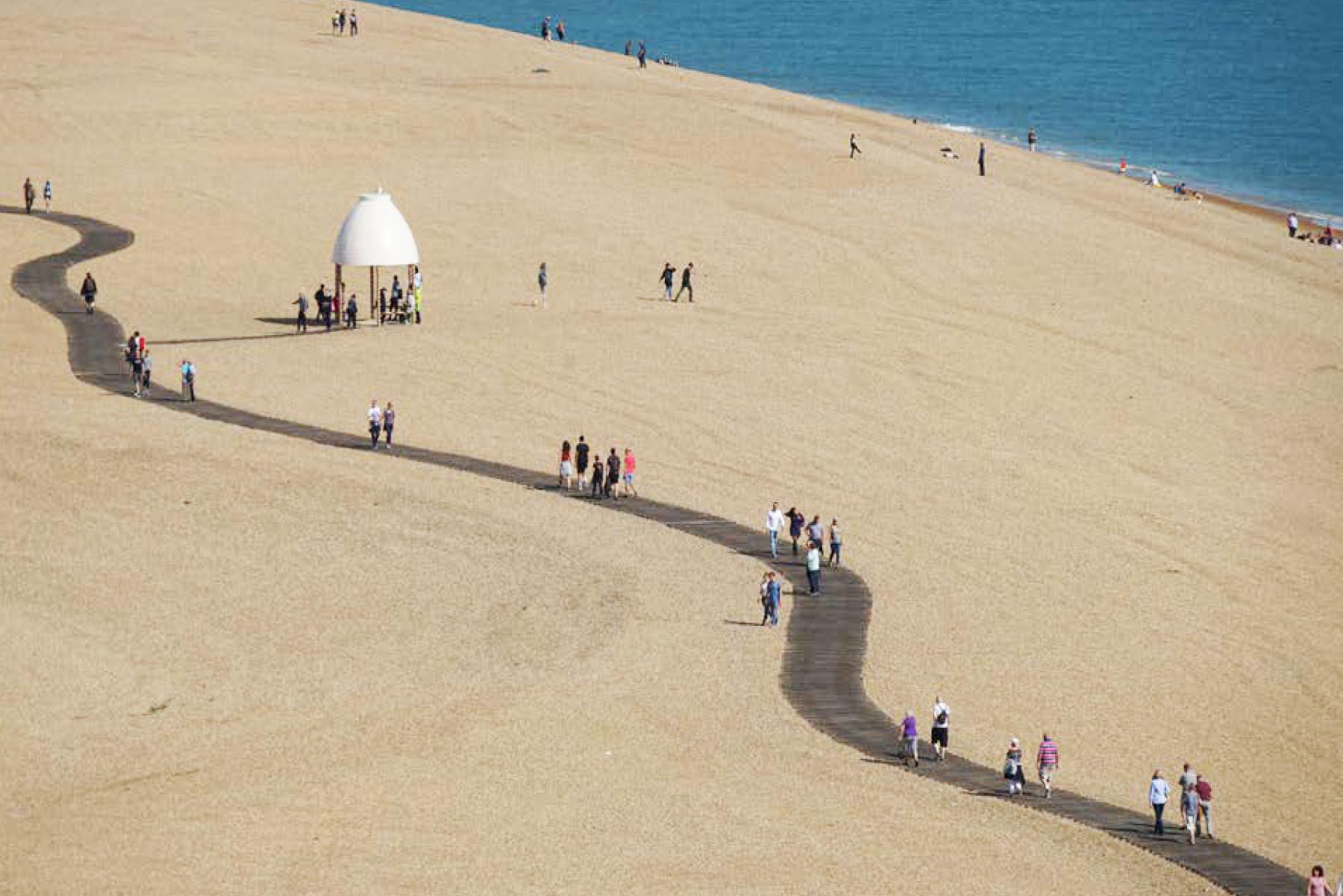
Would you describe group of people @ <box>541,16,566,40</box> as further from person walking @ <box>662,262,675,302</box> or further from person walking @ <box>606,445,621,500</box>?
person walking @ <box>606,445,621,500</box>

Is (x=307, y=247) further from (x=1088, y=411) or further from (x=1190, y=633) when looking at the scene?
(x=1190, y=633)

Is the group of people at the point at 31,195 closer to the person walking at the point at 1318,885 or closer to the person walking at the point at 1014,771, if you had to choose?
the person walking at the point at 1014,771

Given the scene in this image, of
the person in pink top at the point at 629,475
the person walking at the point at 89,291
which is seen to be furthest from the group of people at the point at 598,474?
the person walking at the point at 89,291

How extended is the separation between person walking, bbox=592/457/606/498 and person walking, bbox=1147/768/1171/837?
15143mm

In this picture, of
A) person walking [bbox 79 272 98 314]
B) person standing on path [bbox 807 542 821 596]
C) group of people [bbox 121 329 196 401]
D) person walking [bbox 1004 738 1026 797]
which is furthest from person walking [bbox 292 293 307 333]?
person walking [bbox 1004 738 1026 797]

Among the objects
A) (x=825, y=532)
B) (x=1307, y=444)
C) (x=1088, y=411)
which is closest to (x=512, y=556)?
(x=825, y=532)

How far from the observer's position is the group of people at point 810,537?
35.6m

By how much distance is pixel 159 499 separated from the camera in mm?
38812

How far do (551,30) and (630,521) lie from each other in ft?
436

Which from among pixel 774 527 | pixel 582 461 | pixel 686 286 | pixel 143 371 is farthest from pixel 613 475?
pixel 686 286

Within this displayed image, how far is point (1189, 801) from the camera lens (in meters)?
27.2

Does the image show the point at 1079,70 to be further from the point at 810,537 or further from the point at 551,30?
the point at 810,537

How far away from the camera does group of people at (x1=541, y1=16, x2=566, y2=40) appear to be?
96.2m

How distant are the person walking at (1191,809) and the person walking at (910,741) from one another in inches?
142
